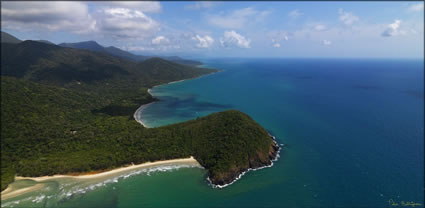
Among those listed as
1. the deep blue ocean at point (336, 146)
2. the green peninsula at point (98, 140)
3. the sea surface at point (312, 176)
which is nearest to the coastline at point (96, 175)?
the green peninsula at point (98, 140)

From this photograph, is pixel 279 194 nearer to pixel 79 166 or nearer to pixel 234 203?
pixel 234 203

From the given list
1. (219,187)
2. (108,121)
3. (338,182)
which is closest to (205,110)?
(108,121)

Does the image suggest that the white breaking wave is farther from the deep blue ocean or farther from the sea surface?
the deep blue ocean

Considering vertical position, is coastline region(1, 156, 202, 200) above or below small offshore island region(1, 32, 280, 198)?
below

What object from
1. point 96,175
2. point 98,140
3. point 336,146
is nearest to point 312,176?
point 336,146

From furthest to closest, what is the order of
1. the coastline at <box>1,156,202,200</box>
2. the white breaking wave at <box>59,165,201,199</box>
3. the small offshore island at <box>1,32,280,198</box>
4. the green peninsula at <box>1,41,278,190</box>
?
the green peninsula at <box>1,41,278,190</box>
the small offshore island at <box>1,32,280,198</box>
the white breaking wave at <box>59,165,201,199</box>
the coastline at <box>1,156,202,200</box>

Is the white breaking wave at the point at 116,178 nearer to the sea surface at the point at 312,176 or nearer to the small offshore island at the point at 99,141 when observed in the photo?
the sea surface at the point at 312,176

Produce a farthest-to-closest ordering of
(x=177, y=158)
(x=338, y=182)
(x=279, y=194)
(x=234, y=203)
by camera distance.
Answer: (x=177, y=158) → (x=338, y=182) → (x=279, y=194) → (x=234, y=203)

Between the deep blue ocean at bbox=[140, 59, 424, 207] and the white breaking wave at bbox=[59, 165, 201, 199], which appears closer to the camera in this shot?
the white breaking wave at bbox=[59, 165, 201, 199]

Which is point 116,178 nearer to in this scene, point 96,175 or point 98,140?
point 96,175

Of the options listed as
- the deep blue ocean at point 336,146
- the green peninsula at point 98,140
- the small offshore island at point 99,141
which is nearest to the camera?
the deep blue ocean at point 336,146

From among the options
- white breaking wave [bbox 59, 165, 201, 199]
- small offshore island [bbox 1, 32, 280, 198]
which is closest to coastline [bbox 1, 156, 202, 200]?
small offshore island [bbox 1, 32, 280, 198]
